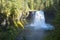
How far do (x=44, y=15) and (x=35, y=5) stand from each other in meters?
6.08

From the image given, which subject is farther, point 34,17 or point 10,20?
point 34,17

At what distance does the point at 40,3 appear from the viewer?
109ft

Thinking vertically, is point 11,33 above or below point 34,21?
above

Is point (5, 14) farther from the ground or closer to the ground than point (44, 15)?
farther from the ground

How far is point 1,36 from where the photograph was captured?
45.3ft

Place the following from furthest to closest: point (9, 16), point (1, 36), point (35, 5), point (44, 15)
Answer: point (35, 5) → point (44, 15) → point (9, 16) → point (1, 36)

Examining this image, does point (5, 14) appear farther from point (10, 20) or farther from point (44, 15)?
point (44, 15)

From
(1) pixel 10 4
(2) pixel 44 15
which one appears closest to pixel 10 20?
(1) pixel 10 4

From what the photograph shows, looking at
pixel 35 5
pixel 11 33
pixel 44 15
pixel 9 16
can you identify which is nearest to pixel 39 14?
pixel 44 15

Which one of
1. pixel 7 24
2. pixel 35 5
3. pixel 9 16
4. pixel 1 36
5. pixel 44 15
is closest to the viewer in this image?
pixel 1 36

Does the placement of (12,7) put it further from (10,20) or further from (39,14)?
(39,14)

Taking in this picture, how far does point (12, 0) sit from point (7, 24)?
235cm

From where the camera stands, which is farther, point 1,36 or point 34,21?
point 34,21

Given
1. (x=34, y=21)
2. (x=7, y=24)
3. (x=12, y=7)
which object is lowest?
(x=34, y=21)
